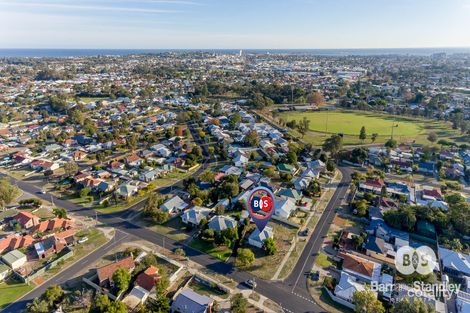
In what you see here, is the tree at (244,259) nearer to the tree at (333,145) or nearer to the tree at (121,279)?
the tree at (121,279)

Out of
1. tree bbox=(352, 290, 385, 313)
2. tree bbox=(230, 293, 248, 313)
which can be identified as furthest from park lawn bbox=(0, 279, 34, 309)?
tree bbox=(352, 290, 385, 313)

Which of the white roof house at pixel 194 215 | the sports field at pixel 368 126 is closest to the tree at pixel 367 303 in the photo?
the white roof house at pixel 194 215

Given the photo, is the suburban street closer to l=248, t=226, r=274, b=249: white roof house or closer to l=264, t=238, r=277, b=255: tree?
l=264, t=238, r=277, b=255: tree

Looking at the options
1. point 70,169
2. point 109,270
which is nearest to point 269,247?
point 109,270

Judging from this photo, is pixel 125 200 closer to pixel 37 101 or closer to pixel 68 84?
pixel 37 101

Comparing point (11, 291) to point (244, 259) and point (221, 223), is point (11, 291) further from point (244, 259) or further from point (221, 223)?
point (244, 259)
